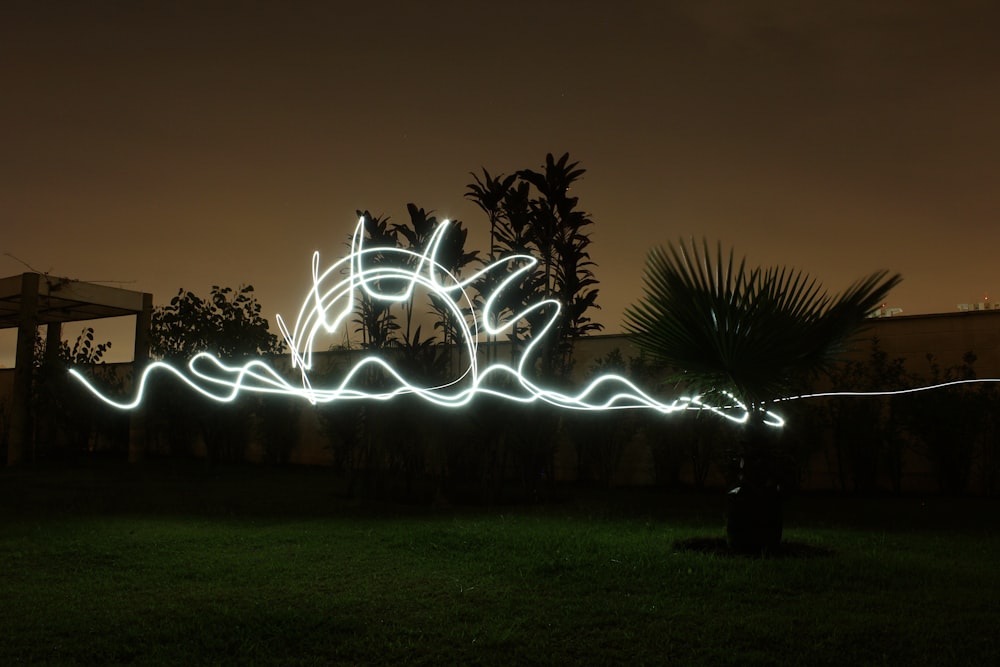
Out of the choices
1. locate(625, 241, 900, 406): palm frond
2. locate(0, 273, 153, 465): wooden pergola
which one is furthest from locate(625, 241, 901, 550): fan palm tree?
locate(0, 273, 153, 465): wooden pergola

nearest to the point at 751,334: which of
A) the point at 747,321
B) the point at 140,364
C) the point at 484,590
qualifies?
the point at 747,321

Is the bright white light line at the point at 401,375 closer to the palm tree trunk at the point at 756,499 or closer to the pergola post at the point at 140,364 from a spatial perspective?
the palm tree trunk at the point at 756,499

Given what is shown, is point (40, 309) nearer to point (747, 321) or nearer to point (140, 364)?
point (140, 364)

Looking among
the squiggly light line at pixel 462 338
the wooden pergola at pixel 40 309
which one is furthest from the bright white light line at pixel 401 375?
the wooden pergola at pixel 40 309

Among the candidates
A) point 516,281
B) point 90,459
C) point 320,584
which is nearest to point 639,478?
point 516,281

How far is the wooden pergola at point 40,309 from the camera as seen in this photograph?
16328mm

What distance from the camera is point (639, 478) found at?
44.9 ft

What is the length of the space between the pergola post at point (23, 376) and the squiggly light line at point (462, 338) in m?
6.49

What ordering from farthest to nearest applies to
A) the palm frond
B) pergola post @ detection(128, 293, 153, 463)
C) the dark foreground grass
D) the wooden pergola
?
1. pergola post @ detection(128, 293, 153, 463)
2. the wooden pergola
3. the palm frond
4. the dark foreground grass

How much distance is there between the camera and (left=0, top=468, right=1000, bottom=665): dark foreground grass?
3.97 metres

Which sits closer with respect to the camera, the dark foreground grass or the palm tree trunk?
the dark foreground grass

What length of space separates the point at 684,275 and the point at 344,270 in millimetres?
5600

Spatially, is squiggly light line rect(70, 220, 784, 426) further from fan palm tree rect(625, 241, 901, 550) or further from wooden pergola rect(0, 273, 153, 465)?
wooden pergola rect(0, 273, 153, 465)

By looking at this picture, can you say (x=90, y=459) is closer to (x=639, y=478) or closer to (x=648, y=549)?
(x=639, y=478)
